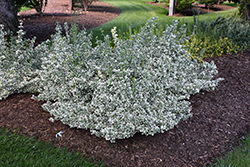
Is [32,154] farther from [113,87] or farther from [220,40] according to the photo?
[220,40]

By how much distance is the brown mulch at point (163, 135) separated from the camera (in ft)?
10.6

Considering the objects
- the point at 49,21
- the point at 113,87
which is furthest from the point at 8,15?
the point at 49,21

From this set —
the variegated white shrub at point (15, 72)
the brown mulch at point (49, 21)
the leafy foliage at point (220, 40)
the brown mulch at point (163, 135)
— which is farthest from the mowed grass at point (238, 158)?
the brown mulch at point (49, 21)

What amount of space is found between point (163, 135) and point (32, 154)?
1894 millimetres

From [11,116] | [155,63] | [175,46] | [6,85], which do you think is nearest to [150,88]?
[155,63]

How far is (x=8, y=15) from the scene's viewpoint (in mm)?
5645

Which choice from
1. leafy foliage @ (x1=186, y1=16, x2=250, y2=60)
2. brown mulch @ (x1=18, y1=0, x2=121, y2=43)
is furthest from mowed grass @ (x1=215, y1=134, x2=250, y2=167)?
brown mulch @ (x1=18, y1=0, x2=121, y2=43)

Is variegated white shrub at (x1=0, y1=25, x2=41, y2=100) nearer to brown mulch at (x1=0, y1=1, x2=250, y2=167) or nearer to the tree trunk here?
brown mulch at (x1=0, y1=1, x2=250, y2=167)

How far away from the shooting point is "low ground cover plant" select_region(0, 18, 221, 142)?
10.9 feet

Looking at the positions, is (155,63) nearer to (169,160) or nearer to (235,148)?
(169,160)

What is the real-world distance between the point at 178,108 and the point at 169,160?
0.79 metres

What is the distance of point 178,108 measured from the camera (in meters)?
3.58

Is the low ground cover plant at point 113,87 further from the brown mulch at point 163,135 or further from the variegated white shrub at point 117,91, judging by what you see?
the brown mulch at point 163,135

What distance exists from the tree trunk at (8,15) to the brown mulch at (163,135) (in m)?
2.30
